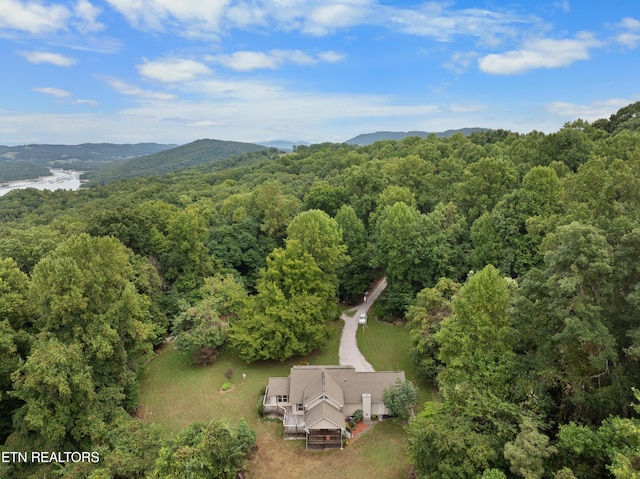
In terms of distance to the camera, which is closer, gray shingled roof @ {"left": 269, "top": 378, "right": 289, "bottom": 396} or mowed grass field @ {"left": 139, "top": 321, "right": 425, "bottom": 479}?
mowed grass field @ {"left": 139, "top": 321, "right": 425, "bottom": 479}

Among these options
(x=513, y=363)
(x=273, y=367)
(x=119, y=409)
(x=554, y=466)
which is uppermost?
(x=513, y=363)

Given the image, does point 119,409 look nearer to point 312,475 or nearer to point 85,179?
point 312,475

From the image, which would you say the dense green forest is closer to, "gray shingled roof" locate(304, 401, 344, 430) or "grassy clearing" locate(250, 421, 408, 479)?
"grassy clearing" locate(250, 421, 408, 479)

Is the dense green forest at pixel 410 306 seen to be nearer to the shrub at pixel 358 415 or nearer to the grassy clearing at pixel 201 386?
the grassy clearing at pixel 201 386

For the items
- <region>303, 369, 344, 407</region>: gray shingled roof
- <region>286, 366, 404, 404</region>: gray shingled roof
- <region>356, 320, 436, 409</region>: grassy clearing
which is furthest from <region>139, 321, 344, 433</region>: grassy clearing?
<region>303, 369, 344, 407</region>: gray shingled roof

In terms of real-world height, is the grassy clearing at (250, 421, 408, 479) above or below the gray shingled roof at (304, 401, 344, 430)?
below

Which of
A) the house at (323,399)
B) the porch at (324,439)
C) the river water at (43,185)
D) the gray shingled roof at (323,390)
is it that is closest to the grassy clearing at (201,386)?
the house at (323,399)

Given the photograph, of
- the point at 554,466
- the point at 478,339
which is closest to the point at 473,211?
the point at 478,339

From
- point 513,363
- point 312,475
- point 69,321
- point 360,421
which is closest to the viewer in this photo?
point 513,363
